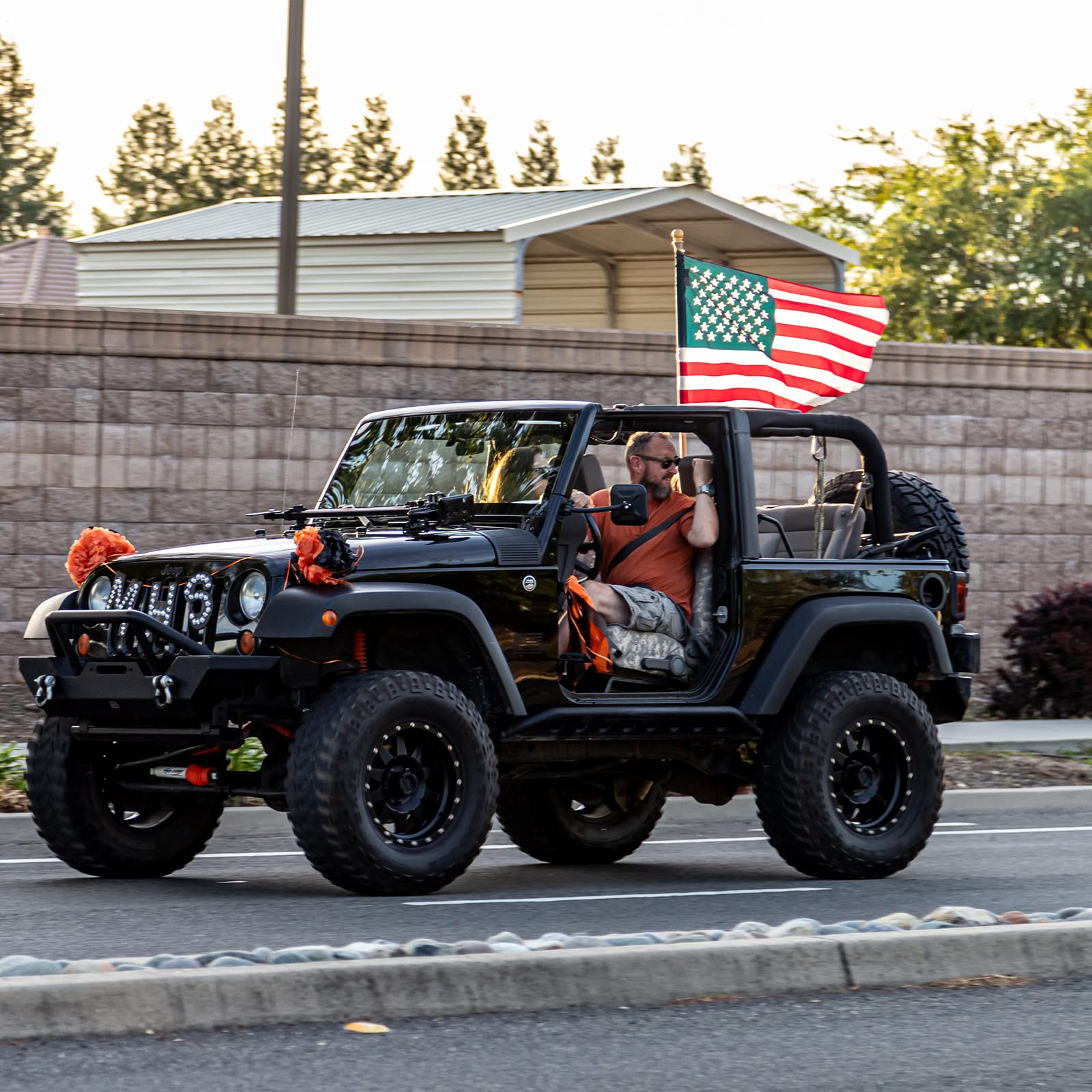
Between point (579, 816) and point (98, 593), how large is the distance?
2709 millimetres

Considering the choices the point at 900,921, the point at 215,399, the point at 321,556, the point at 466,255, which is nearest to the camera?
the point at 900,921

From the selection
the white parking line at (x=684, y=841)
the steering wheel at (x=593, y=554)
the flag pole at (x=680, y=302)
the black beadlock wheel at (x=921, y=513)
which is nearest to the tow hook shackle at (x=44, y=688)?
the white parking line at (x=684, y=841)

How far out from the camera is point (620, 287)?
27.9 m

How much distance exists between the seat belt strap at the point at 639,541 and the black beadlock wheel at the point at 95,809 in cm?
201

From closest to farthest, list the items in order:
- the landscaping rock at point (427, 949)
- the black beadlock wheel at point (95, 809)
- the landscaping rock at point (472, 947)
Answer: the landscaping rock at point (427, 949) → the landscaping rock at point (472, 947) → the black beadlock wheel at point (95, 809)

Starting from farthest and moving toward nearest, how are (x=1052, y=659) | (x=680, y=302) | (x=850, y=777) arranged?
(x=1052, y=659) → (x=680, y=302) → (x=850, y=777)

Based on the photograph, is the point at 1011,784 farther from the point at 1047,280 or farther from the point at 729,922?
the point at 1047,280

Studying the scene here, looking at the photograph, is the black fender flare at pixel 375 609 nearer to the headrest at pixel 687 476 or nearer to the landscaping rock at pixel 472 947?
the headrest at pixel 687 476

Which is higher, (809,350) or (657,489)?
(809,350)

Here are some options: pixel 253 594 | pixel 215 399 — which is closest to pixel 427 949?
pixel 253 594

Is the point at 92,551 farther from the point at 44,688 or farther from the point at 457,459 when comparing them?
the point at 457,459

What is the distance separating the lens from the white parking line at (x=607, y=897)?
332 inches

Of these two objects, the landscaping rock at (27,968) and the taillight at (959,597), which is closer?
the landscaping rock at (27,968)

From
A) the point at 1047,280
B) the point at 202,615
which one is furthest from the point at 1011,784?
the point at 1047,280
